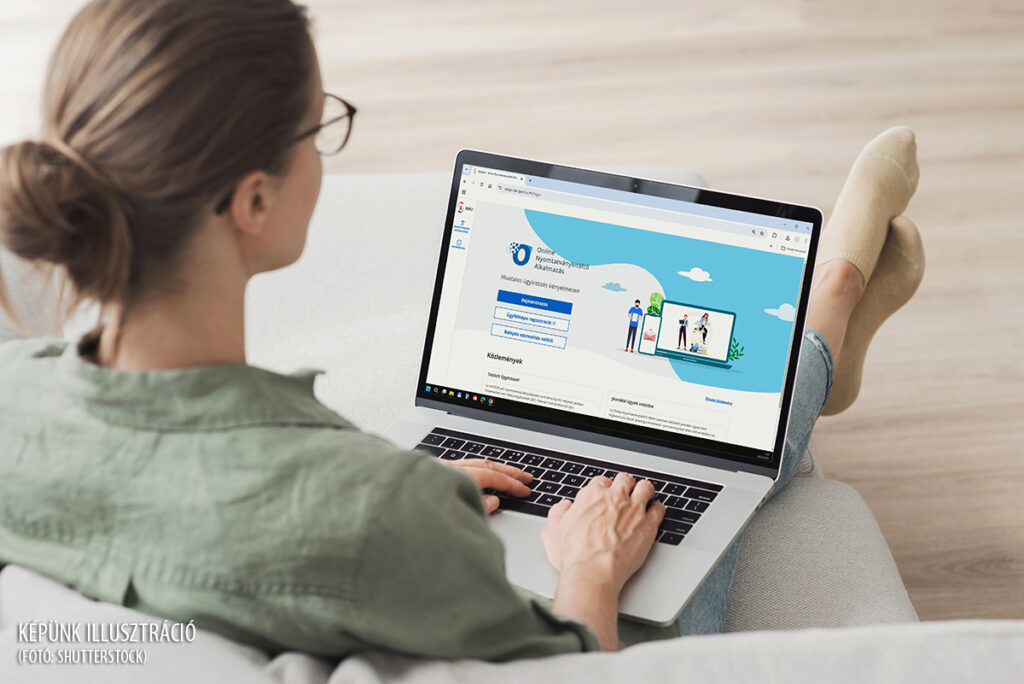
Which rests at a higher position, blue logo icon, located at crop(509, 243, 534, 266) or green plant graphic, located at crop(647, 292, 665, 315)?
blue logo icon, located at crop(509, 243, 534, 266)

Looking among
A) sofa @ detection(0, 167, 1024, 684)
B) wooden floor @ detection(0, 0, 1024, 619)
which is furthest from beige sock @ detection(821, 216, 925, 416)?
sofa @ detection(0, 167, 1024, 684)

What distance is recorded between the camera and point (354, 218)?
1.60 meters

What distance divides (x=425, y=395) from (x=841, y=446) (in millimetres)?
932

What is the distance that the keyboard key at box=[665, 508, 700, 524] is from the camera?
110 cm

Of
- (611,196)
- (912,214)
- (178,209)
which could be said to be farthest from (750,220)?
(912,214)

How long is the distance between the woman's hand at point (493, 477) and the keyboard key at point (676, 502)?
0.50 feet

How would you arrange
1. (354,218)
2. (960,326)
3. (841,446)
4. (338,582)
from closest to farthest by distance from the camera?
(338,582)
(354,218)
(841,446)
(960,326)

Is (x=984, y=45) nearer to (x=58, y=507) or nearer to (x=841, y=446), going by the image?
(x=841, y=446)

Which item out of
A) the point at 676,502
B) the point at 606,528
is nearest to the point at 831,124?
the point at 676,502

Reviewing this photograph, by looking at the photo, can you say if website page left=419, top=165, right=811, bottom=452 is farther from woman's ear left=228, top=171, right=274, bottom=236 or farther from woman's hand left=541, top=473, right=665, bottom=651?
woman's ear left=228, top=171, right=274, bottom=236

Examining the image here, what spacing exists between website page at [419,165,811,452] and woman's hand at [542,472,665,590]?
0.38 feet

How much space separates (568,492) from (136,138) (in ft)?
2.06

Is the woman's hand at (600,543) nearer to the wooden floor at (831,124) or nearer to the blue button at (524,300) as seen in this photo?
the blue button at (524,300)

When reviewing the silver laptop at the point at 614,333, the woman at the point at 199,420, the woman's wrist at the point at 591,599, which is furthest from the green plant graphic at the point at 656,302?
the woman at the point at 199,420
